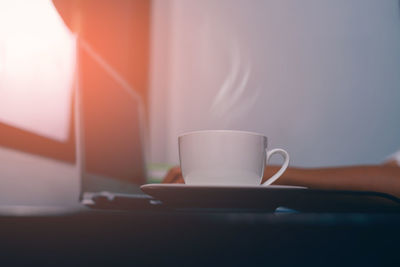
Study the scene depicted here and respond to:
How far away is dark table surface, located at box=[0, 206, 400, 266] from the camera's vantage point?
0.65ft

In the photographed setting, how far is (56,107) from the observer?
0.98m

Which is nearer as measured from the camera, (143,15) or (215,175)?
(215,175)

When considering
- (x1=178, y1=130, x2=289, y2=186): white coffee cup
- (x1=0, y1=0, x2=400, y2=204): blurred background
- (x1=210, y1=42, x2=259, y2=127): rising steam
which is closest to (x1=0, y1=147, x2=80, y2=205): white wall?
(x1=178, y1=130, x2=289, y2=186): white coffee cup

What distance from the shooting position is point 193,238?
21 centimetres

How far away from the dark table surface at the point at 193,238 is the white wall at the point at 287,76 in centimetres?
212

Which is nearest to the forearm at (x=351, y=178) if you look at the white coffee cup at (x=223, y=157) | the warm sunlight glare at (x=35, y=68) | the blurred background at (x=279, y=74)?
the white coffee cup at (x=223, y=157)

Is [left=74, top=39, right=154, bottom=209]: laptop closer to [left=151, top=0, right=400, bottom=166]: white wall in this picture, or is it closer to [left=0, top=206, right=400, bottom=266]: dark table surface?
[left=0, top=206, right=400, bottom=266]: dark table surface

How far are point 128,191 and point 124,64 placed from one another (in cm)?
102

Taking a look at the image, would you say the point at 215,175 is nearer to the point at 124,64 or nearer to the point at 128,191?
the point at 128,191

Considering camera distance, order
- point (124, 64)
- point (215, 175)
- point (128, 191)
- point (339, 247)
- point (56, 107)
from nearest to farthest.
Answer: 1. point (339, 247)
2. point (215, 175)
3. point (56, 107)
4. point (128, 191)
5. point (124, 64)

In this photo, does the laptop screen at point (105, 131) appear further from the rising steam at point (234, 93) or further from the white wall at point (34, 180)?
the rising steam at point (234, 93)

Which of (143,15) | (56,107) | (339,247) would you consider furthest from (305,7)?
(339,247)

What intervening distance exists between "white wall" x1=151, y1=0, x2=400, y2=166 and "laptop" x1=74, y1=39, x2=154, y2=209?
1152 mm

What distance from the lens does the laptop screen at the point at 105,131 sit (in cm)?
92
